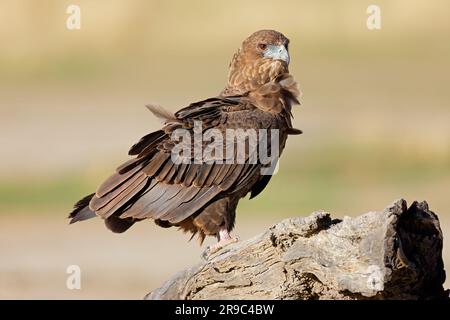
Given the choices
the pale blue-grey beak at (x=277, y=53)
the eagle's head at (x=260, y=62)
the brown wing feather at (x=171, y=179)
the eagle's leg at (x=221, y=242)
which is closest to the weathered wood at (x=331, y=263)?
the eagle's leg at (x=221, y=242)

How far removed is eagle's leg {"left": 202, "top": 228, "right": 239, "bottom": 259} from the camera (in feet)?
39.3

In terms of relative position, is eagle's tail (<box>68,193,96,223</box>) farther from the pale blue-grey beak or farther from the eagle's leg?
the pale blue-grey beak

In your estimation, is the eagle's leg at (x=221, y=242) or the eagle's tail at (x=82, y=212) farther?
the eagle's tail at (x=82, y=212)

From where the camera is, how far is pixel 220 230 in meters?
12.8

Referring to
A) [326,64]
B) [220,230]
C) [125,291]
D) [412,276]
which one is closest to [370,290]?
[412,276]

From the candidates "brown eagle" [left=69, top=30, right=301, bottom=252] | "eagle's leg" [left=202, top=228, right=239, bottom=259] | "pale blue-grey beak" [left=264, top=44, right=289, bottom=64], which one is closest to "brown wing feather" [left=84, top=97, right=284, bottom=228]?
"brown eagle" [left=69, top=30, right=301, bottom=252]

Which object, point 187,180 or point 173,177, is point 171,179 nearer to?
point 173,177

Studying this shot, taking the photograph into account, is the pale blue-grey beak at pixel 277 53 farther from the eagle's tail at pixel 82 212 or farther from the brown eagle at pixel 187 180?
the eagle's tail at pixel 82 212

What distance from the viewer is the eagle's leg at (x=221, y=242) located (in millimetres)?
11969

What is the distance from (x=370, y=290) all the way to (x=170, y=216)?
2910mm

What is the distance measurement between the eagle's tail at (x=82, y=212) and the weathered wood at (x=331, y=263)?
5.02ft

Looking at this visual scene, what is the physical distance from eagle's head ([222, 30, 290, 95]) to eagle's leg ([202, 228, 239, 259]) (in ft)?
5.37

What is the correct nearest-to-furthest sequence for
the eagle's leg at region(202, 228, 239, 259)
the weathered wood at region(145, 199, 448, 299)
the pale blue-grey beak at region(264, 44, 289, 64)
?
the weathered wood at region(145, 199, 448, 299) < the eagle's leg at region(202, 228, 239, 259) < the pale blue-grey beak at region(264, 44, 289, 64)

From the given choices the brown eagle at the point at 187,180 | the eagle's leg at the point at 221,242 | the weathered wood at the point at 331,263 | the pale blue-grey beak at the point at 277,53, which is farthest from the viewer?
the pale blue-grey beak at the point at 277,53
